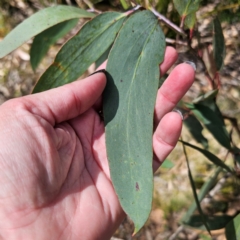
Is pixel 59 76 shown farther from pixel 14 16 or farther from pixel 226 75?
pixel 14 16

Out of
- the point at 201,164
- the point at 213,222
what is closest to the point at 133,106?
the point at 213,222

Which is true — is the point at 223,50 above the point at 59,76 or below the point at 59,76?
below

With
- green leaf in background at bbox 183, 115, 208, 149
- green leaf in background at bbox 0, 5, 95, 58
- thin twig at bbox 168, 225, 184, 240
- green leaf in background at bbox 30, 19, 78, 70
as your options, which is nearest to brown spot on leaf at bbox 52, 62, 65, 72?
green leaf in background at bbox 0, 5, 95, 58

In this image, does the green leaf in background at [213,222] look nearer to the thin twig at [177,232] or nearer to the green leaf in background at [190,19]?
the thin twig at [177,232]

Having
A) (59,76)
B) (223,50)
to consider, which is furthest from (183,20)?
(59,76)

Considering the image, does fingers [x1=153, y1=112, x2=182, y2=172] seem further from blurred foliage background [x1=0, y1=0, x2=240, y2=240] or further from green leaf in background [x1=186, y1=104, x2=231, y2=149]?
blurred foliage background [x1=0, y1=0, x2=240, y2=240]

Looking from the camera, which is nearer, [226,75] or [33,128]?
[33,128]

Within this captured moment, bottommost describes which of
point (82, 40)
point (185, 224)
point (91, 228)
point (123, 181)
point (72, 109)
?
point (185, 224)
